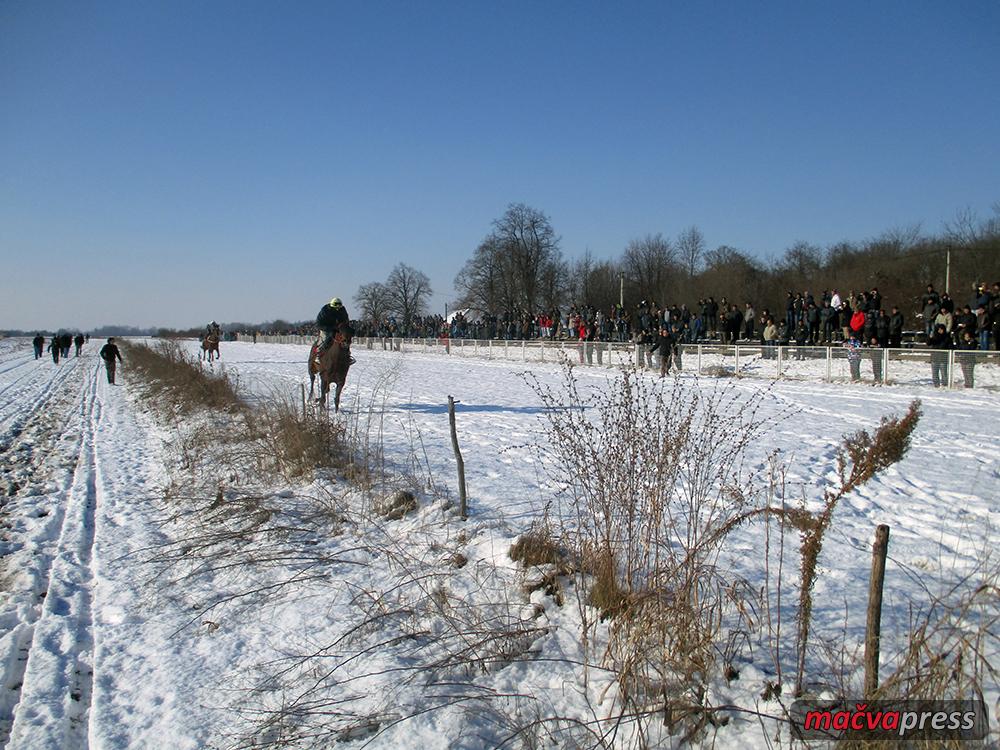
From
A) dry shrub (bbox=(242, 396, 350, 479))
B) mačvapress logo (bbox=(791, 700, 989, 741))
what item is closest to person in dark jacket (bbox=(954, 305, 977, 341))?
dry shrub (bbox=(242, 396, 350, 479))

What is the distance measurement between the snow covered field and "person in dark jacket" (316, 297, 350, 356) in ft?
14.3

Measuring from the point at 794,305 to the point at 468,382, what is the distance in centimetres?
1309

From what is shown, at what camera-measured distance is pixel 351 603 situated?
4438mm

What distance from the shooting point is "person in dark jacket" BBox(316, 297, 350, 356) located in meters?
13.3

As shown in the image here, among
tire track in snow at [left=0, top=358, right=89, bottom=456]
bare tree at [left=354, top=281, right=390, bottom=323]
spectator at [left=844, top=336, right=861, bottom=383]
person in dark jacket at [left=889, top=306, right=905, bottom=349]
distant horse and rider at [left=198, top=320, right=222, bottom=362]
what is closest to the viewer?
tire track in snow at [left=0, top=358, right=89, bottom=456]

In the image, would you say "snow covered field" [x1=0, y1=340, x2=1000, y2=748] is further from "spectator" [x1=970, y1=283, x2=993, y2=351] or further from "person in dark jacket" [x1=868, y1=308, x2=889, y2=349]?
"person in dark jacket" [x1=868, y1=308, x2=889, y2=349]

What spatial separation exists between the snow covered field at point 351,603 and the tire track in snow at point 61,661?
0.01m

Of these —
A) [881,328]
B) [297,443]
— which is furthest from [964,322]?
[297,443]

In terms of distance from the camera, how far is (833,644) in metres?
3.52

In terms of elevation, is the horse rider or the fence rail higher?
the horse rider

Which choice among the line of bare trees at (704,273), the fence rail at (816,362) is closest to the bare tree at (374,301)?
the line of bare trees at (704,273)

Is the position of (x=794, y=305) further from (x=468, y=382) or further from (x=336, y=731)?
(x=336, y=731)

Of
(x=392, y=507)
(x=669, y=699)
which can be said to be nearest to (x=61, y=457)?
(x=392, y=507)

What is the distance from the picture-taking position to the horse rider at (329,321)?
1331 cm
